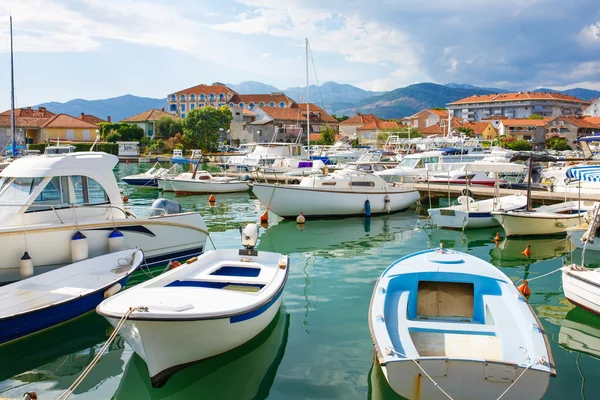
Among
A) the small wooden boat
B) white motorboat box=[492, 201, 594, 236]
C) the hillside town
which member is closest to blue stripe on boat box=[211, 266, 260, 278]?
the small wooden boat

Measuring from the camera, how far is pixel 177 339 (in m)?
6.88

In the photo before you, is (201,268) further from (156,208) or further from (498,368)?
(498,368)

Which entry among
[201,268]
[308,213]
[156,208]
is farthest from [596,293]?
[308,213]

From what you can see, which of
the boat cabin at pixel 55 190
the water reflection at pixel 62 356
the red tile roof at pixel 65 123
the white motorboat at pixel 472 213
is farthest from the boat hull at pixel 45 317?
the red tile roof at pixel 65 123

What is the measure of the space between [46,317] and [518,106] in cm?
14186

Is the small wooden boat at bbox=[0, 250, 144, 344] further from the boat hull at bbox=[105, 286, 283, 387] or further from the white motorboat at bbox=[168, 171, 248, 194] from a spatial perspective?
the white motorboat at bbox=[168, 171, 248, 194]

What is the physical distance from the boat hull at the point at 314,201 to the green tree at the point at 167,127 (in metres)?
61.7

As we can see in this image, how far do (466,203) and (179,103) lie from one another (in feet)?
336

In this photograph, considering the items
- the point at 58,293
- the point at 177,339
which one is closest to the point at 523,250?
the point at 177,339

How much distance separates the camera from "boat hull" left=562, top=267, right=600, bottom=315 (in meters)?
9.35

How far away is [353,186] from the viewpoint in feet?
74.5

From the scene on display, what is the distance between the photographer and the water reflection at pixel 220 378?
7105mm

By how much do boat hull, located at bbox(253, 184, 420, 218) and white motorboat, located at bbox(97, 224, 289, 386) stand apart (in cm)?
1203

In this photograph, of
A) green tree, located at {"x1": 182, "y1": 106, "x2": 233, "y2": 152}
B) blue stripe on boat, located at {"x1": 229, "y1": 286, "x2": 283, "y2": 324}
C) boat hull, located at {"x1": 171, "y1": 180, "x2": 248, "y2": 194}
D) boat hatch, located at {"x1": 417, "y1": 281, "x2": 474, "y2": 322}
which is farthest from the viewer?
green tree, located at {"x1": 182, "y1": 106, "x2": 233, "y2": 152}
